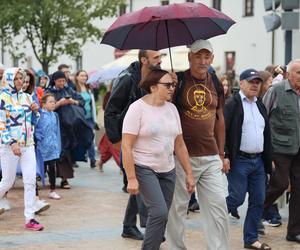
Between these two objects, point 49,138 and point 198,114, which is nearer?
point 198,114

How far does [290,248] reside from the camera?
777 centimetres

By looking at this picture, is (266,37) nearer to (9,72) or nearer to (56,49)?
(56,49)

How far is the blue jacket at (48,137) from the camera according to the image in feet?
35.2

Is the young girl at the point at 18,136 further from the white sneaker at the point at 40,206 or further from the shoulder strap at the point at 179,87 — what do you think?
the shoulder strap at the point at 179,87

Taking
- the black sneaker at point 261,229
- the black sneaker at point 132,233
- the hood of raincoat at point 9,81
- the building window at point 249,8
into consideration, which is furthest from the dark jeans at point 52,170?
the building window at point 249,8

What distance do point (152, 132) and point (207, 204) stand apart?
0.96 m

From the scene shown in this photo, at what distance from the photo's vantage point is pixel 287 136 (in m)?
8.02

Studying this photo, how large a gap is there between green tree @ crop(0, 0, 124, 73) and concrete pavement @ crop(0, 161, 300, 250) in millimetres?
18450

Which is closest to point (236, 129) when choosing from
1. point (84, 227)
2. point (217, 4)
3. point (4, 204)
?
point (84, 227)

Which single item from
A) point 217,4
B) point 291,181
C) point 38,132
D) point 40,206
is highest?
point 217,4

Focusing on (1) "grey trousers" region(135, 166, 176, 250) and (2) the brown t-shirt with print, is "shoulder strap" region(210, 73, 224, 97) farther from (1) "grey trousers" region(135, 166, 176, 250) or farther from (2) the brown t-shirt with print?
(1) "grey trousers" region(135, 166, 176, 250)

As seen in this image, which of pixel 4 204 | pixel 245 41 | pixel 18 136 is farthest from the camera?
pixel 245 41

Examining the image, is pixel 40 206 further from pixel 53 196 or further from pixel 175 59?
pixel 175 59

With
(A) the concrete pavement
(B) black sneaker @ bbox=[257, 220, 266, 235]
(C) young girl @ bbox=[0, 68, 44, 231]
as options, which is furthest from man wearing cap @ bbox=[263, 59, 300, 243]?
(C) young girl @ bbox=[0, 68, 44, 231]
